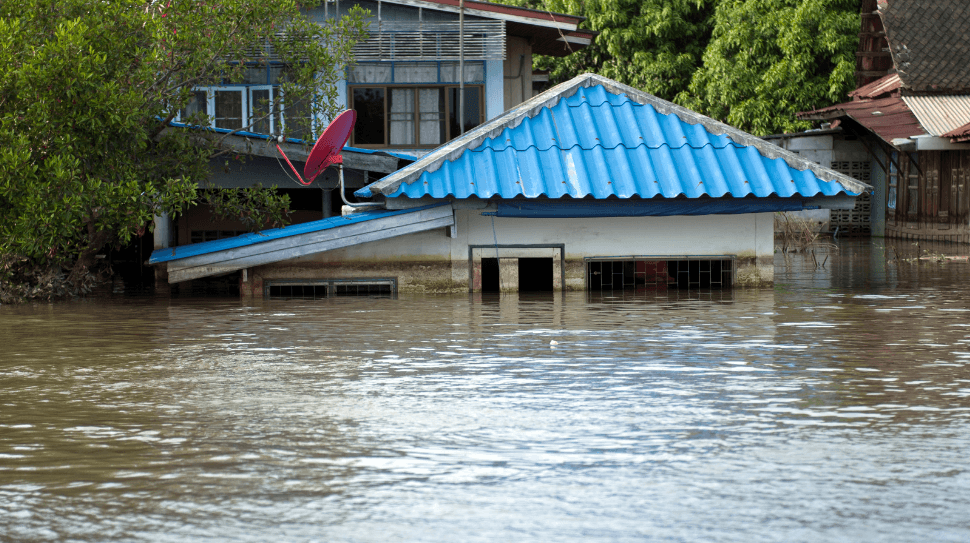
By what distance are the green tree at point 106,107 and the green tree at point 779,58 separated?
780 inches

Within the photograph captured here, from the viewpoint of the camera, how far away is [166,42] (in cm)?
1591

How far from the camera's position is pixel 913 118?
28.2m

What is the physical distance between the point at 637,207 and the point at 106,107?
7177 mm

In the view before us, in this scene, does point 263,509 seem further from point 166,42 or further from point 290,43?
point 290,43

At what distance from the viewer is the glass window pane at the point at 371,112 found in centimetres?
2559

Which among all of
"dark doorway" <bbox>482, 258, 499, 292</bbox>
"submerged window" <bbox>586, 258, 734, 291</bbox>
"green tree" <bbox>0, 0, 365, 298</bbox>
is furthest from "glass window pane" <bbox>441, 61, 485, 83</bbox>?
"submerged window" <bbox>586, 258, 734, 291</bbox>

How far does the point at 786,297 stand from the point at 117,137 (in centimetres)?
935

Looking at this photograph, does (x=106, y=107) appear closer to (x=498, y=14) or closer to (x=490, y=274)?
(x=490, y=274)

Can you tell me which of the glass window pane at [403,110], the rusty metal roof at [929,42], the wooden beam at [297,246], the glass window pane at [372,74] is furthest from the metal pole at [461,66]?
the rusty metal roof at [929,42]

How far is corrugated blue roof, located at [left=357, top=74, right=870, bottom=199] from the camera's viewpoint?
15.8 m

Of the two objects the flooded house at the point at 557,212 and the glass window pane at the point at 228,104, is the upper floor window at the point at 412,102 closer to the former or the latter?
the glass window pane at the point at 228,104

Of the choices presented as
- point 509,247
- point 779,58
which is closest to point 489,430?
point 509,247

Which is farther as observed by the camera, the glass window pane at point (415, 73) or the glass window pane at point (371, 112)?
the glass window pane at point (371, 112)

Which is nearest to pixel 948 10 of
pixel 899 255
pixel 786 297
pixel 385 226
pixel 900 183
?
pixel 900 183
